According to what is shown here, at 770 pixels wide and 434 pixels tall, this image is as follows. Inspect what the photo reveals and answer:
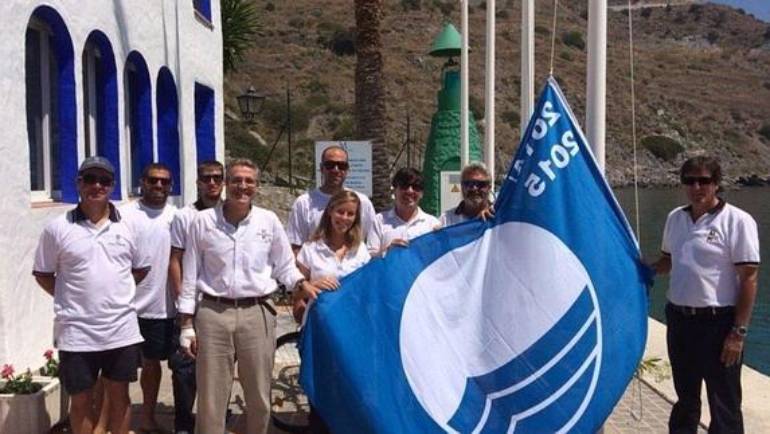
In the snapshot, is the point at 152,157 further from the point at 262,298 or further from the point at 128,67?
the point at 262,298

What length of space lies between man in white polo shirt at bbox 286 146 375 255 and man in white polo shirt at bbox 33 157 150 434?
1.12 metres

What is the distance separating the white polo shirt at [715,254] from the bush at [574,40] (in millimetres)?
94080

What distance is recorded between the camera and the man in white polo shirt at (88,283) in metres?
4.51

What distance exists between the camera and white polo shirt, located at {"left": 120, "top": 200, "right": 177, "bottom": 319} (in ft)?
17.5

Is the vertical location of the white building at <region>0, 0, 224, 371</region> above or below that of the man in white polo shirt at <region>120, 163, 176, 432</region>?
above

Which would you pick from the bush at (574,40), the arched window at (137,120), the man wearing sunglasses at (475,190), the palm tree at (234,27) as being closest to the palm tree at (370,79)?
the arched window at (137,120)

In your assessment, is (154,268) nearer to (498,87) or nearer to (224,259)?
(224,259)

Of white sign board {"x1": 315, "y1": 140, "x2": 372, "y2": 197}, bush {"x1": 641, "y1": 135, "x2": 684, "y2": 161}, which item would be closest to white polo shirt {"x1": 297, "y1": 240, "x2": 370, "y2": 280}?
white sign board {"x1": 315, "y1": 140, "x2": 372, "y2": 197}

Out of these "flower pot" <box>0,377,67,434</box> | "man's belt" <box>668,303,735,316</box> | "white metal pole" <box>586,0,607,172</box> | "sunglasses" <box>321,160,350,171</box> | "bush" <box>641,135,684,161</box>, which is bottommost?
"flower pot" <box>0,377,67,434</box>

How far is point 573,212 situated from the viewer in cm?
463

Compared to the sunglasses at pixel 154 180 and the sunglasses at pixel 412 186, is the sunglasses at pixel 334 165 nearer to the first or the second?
the sunglasses at pixel 412 186

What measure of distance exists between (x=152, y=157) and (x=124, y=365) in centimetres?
540

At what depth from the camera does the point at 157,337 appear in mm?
5387

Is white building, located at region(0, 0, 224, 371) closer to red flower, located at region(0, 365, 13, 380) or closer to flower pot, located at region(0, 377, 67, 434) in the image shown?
red flower, located at region(0, 365, 13, 380)
